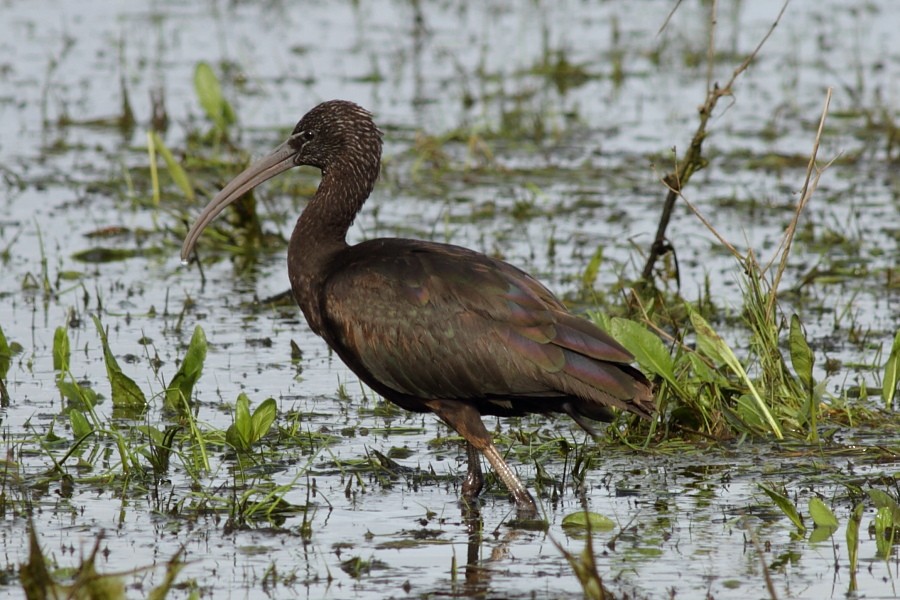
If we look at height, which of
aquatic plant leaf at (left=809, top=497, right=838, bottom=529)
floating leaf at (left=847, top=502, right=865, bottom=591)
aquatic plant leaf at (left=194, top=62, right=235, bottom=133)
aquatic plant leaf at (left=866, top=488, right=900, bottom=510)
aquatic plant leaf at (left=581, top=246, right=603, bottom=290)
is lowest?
floating leaf at (left=847, top=502, right=865, bottom=591)

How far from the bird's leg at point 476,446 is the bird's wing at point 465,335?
0.24 ft

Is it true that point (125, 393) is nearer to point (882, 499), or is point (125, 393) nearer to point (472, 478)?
point (472, 478)

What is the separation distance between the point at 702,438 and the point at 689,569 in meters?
1.61

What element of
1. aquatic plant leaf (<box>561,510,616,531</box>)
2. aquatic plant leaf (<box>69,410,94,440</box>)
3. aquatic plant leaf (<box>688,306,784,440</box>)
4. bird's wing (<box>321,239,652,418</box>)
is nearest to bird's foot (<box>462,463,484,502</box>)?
bird's wing (<box>321,239,652,418</box>)

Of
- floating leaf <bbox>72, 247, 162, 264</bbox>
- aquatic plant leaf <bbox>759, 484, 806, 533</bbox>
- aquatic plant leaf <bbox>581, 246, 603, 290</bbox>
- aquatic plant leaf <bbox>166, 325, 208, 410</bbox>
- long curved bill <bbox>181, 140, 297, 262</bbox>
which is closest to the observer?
aquatic plant leaf <bbox>759, 484, 806, 533</bbox>

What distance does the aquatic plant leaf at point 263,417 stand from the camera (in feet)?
22.7

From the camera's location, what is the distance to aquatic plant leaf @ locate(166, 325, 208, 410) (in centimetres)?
740

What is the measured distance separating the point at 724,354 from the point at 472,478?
1310 mm

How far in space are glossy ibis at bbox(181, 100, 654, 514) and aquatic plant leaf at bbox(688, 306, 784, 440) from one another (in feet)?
2.40

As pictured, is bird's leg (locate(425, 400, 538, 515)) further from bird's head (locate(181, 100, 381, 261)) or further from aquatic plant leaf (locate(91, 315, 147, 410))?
aquatic plant leaf (locate(91, 315, 147, 410))

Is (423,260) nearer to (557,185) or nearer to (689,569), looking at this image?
(689,569)

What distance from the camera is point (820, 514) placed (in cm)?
596

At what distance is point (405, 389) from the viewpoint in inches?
263

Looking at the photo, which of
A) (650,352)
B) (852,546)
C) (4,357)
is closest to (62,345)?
(4,357)
